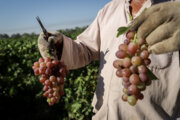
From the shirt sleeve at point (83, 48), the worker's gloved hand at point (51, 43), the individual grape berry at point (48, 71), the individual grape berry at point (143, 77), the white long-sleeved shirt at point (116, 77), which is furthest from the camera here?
the shirt sleeve at point (83, 48)

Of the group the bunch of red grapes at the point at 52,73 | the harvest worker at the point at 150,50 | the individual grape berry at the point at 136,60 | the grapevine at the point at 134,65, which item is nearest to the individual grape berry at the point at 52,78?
the bunch of red grapes at the point at 52,73


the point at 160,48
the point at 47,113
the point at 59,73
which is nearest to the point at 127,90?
the point at 160,48

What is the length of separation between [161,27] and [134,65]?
12.0 inches

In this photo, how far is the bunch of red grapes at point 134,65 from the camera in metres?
1.11

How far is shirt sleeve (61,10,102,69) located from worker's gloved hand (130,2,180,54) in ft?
3.75

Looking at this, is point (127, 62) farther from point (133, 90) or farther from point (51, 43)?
point (51, 43)

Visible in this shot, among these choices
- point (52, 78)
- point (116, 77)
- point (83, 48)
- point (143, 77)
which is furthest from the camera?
point (83, 48)

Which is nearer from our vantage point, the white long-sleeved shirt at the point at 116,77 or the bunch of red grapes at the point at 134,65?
the bunch of red grapes at the point at 134,65

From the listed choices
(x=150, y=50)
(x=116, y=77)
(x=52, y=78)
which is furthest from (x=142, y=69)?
(x=52, y=78)

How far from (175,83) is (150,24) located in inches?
30.3

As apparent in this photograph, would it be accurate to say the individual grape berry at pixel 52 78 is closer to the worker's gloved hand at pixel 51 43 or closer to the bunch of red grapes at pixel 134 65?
the worker's gloved hand at pixel 51 43

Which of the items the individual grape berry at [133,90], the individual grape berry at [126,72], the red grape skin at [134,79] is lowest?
the individual grape berry at [133,90]

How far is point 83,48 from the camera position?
7.58ft

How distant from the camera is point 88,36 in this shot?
2.33 m
